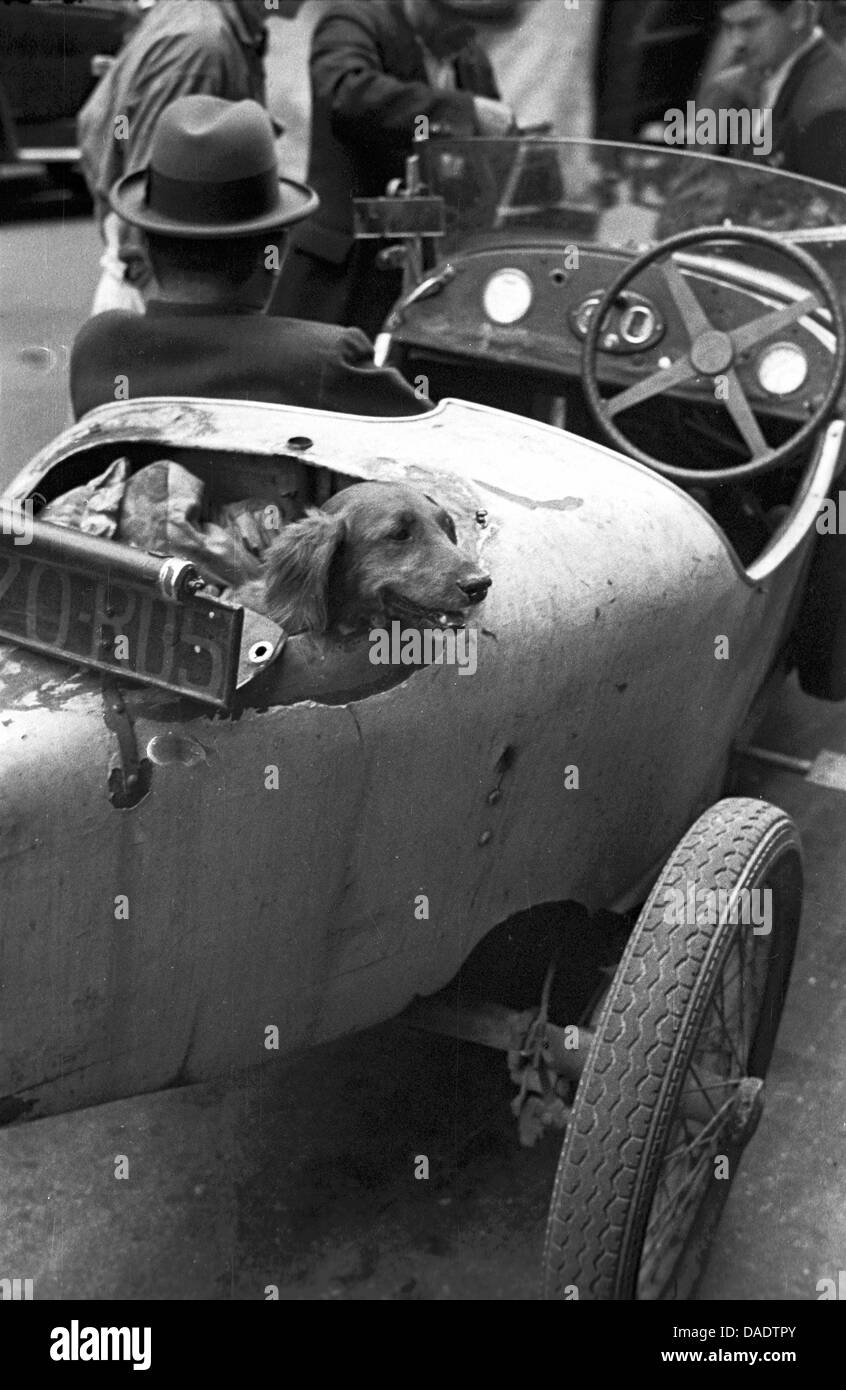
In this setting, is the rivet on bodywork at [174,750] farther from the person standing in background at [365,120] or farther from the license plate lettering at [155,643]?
the person standing in background at [365,120]

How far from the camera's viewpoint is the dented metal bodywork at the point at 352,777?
203 centimetres

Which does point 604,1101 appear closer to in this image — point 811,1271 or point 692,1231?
point 692,1231

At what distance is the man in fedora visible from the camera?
9.67 feet

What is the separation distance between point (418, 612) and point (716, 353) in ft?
5.35

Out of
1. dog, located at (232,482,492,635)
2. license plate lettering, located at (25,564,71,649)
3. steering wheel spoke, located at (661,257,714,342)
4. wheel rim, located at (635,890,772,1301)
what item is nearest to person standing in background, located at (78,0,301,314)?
steering wheel spoke, located at (661,257,714,342)

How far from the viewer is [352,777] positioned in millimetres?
2197

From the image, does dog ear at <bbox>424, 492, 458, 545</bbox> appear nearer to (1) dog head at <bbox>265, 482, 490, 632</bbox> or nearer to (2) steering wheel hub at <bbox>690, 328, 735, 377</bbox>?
(1) dog head at <bbox>265, 482, 490, 632</bbox>

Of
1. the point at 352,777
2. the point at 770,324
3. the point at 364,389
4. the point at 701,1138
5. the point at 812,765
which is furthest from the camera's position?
the point at 812,765

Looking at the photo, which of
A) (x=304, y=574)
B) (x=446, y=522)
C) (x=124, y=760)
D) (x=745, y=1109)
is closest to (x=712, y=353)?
(x=446, y=522)

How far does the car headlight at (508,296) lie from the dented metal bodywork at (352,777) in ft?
3.66

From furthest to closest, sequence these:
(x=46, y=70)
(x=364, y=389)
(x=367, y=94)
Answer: (x=46, y=70) → (x=367, y=94) → (x=364, y=389)

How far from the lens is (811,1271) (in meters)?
2.86

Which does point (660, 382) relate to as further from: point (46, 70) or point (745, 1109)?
point (46, 70)

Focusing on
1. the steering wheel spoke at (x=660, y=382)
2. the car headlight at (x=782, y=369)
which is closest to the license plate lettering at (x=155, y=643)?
the steering wheel spoke at (x=660, y=382)
